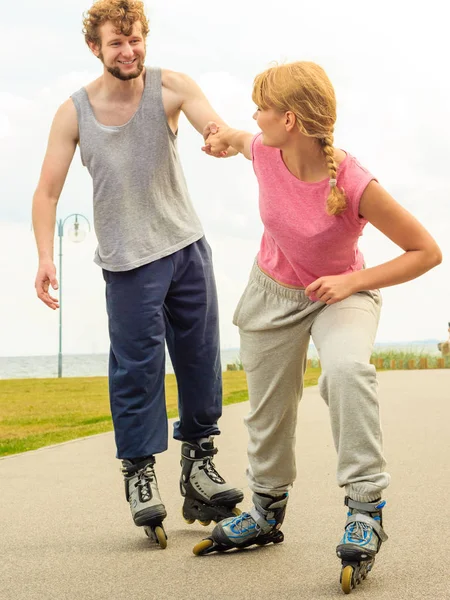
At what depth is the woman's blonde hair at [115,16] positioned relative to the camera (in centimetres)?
368

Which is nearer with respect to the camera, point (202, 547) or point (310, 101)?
point (310, 101)

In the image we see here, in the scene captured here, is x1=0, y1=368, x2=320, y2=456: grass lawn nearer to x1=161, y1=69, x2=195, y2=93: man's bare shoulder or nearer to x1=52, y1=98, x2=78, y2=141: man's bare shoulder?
x1=52, y1=98, x2=78, y2=141: man's bare shoulder

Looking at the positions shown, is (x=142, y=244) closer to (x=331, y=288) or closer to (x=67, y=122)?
(x=67, y=122)

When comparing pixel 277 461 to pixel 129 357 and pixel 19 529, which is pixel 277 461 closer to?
pixel 129 357

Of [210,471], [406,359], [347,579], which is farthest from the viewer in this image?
[406,359]

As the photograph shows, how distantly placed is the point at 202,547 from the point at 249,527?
0.64ft

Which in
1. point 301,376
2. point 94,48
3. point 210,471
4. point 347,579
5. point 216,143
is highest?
point 94,48

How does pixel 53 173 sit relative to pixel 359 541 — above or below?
above

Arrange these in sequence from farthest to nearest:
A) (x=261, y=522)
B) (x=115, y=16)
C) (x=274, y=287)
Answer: (x=115, y=16) < (x=261, y=522) < (x=274, y=287)

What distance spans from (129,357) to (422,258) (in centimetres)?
143

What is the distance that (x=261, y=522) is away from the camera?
3436 mm

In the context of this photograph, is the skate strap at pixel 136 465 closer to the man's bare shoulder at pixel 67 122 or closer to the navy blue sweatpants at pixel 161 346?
the navy blue sweatpants at pixel 161 346

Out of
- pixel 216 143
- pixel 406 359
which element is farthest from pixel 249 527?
pixel 406 359

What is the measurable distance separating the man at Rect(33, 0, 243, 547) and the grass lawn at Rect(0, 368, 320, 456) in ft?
12.3
